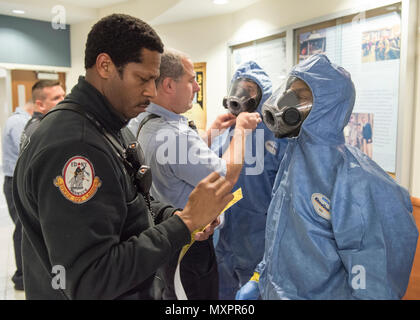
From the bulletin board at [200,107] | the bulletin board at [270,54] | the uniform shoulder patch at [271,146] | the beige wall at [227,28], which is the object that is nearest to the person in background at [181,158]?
the uniform shoulder patch at [271,146]

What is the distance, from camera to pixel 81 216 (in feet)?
2.51

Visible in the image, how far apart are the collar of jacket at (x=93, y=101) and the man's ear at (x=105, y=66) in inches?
2.0

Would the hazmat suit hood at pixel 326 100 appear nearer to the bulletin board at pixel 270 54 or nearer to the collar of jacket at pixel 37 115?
the bulletin board at pixel 270 54

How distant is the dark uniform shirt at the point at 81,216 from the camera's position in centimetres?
76

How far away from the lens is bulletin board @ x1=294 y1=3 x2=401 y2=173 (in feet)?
7.79

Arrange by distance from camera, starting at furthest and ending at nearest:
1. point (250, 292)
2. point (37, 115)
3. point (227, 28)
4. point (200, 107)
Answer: point (200, 107) → point (227, 28) → point (37, 115) → point (250, 292)

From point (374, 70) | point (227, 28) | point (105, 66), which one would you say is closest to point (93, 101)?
point (105, 66)

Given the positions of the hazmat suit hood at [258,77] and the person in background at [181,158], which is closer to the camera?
the person in background at [181,158]

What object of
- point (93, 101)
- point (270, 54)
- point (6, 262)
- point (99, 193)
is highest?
point (270, 54)

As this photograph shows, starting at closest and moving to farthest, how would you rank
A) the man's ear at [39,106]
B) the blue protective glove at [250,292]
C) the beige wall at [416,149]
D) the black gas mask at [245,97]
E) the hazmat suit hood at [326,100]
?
the hazmat suit hood at [326,100] < the blue protective glove at [250,292] < the black gas mask at [245,97] < the beige wall at [416,149] < the man's ear at [39,106]

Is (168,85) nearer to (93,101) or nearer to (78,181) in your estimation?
(93,101)

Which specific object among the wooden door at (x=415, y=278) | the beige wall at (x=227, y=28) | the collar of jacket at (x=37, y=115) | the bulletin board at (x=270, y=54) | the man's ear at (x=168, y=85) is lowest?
the wooden door at (x=415, y=278)

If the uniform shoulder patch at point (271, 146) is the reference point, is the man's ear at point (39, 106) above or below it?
above

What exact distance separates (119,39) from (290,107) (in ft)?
2.18
